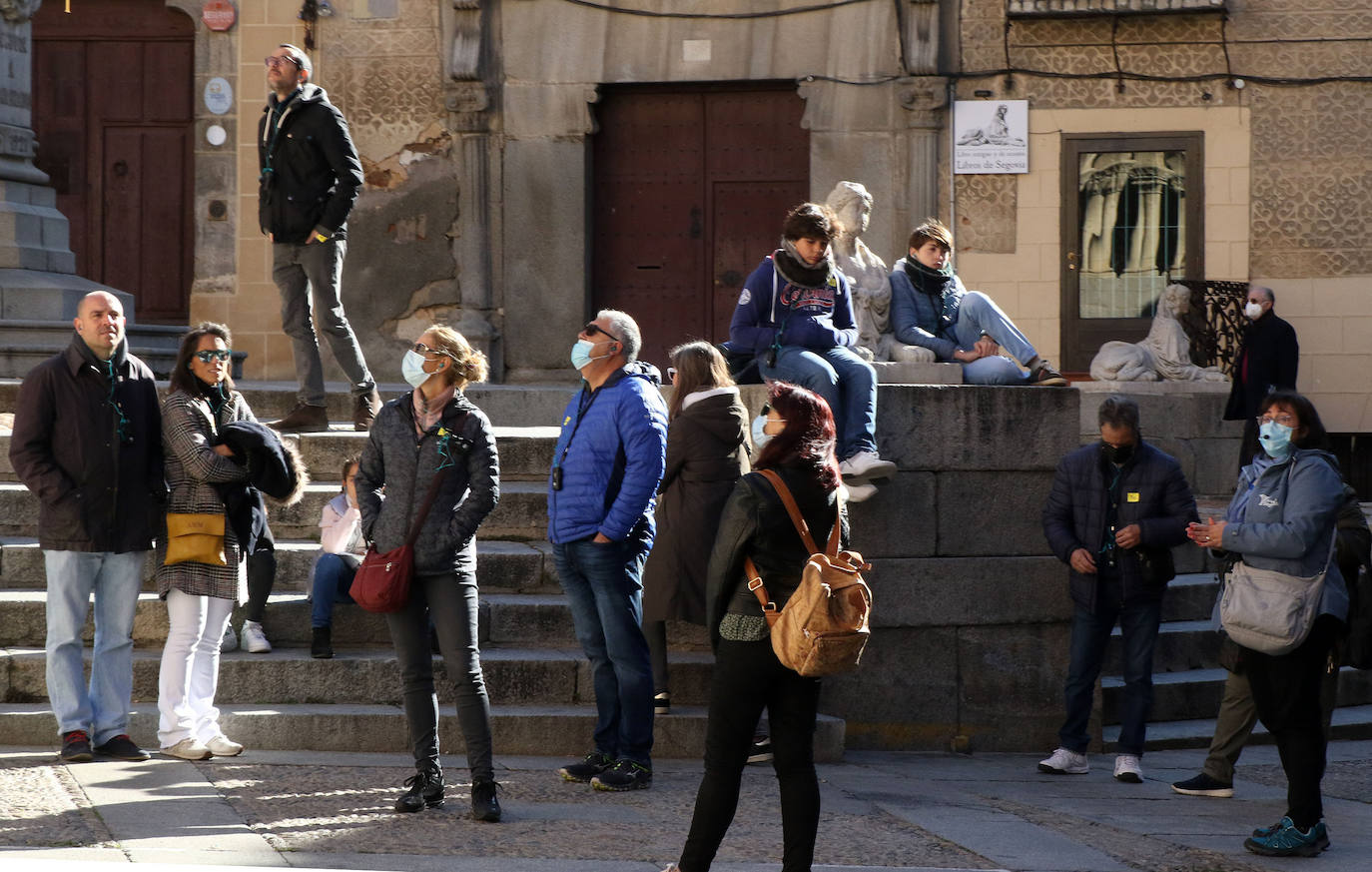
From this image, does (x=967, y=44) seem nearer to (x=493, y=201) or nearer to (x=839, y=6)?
(x=839, y=6)

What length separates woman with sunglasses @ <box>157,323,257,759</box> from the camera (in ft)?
23.3

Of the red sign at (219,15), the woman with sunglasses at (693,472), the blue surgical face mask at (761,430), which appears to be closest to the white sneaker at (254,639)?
the woman with sunglasses at (693,472)

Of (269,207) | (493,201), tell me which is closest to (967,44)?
(493,201)

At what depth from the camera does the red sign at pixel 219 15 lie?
15859 millimetres

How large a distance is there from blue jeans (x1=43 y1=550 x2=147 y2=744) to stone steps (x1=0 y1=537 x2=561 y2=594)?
4.51 ft

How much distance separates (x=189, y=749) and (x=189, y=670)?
317 mm

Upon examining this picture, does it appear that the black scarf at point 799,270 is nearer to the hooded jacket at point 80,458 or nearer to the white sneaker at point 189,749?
the hooded jacket at point 80,458

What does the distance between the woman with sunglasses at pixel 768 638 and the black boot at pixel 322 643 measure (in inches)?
119

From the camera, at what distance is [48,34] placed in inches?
635

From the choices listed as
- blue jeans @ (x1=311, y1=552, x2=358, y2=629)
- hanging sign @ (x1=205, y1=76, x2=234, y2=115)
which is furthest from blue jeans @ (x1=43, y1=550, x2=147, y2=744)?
hanging sign @ (x1=205, y1=76, x2=234, y2=115)

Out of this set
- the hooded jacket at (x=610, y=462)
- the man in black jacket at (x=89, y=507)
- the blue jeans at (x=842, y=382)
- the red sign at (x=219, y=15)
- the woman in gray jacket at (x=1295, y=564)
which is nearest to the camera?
the woman in gray jacket at (x=1295, y=564)

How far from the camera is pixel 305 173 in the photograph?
973 centimetres

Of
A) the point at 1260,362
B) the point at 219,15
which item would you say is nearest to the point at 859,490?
the point at 1260,362

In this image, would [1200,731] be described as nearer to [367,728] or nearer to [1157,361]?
[367,728]
